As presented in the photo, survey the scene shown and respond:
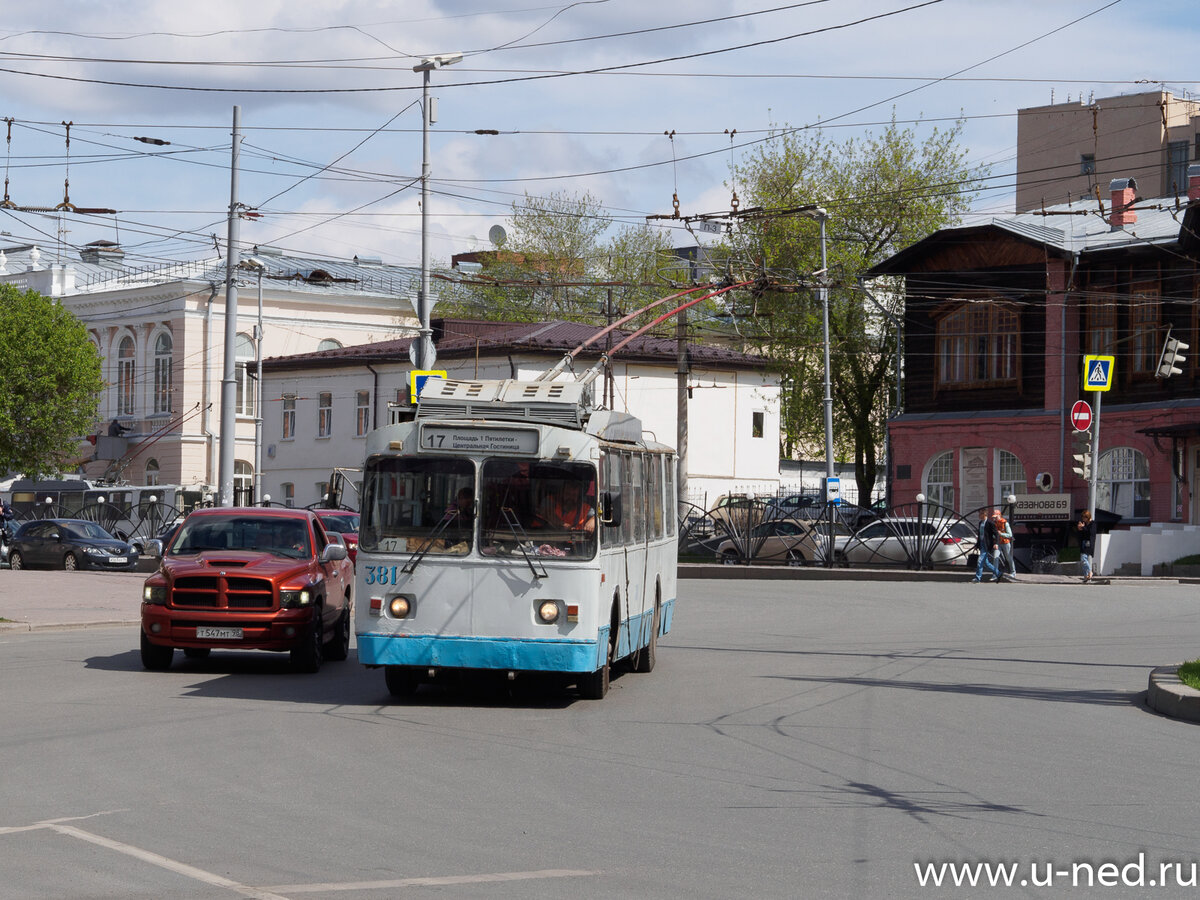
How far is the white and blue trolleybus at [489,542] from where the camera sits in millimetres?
14445

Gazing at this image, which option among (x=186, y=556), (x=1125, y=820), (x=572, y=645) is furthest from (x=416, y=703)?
(x=1125, y=820)

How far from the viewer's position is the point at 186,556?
58.3ft

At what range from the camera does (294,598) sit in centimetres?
→ 1727

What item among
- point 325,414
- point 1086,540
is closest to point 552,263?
point 325,414

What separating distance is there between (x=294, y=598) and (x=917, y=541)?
1029 inches

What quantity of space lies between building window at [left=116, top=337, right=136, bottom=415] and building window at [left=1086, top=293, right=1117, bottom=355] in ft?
152

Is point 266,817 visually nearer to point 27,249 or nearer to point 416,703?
point 416,703

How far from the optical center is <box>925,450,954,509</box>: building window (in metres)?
53.8

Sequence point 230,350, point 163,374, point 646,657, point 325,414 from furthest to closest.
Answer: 1. point 163,374
2. point 325,414
3. point 230,350
4. point 646,657

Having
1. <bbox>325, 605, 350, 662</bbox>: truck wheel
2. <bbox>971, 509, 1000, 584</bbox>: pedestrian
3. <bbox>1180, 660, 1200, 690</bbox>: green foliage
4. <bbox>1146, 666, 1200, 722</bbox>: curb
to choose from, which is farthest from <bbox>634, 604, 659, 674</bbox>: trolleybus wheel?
<bbox>971, 509, 1000, 584</bbox>: pedestrian

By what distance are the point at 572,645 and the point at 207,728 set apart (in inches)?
131

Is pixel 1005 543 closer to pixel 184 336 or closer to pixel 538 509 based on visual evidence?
pixel 538 509

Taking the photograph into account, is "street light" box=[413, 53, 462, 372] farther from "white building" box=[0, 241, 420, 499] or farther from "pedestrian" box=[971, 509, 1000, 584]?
"white building" box=[0, 241, 420, 499]

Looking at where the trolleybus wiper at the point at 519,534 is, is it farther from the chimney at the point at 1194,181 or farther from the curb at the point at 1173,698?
the chimney at the point at 1194,181
